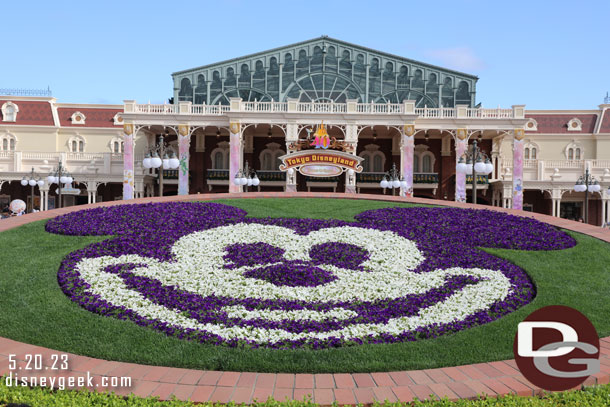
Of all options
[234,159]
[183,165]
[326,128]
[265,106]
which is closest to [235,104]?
A: [265,106]

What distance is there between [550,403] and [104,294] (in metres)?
7.85

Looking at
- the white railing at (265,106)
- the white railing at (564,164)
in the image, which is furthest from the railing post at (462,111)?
the white railing at (265,106)

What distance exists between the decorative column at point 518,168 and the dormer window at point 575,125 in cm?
1148

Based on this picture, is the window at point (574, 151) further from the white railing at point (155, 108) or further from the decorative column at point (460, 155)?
the white railing at point (155, 108)

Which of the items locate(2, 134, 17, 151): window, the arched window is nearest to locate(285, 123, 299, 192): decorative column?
the arched window

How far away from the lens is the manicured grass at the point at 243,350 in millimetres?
6516

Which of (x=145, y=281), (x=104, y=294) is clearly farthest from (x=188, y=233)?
(x=104, y=294)

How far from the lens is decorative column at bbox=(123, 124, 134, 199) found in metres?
35.6

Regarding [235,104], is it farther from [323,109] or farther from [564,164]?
[564,164]

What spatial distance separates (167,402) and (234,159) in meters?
30.4

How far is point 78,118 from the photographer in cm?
4500

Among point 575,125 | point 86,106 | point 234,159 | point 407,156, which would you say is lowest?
point 234,159

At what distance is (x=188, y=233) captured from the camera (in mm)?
13336

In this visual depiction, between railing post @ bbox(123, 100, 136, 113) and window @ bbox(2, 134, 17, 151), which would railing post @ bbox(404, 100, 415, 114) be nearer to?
railing post @ bbox(123, 100, 136, 113)
